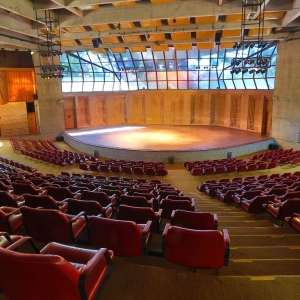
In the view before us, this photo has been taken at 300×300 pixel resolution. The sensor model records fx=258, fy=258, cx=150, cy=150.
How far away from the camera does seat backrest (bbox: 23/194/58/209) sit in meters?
4.56

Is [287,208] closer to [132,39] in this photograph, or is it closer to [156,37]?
[156,37]

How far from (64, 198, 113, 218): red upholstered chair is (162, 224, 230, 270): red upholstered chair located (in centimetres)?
161

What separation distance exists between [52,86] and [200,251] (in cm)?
2421

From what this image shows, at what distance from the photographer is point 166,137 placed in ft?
76.0

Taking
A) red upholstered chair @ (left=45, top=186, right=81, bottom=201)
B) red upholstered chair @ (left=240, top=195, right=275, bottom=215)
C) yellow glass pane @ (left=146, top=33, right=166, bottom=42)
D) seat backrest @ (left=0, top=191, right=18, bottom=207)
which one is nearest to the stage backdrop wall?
yellow glass pane @ (left=146, top=33, right=166, bottom=42)

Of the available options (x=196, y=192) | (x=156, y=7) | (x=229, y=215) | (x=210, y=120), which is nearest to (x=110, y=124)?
(x=210, y=120)

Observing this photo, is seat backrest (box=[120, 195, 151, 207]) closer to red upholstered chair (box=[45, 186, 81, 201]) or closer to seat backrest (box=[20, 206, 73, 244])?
red upholstered chair (box=[45, 186, 81, 201])

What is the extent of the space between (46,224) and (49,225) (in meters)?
0.05

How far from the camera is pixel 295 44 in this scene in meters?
19.2

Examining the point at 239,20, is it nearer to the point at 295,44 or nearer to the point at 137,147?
the point at 295,44

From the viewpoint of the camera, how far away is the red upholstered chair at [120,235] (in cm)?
321

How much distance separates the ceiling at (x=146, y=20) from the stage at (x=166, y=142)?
7.63m

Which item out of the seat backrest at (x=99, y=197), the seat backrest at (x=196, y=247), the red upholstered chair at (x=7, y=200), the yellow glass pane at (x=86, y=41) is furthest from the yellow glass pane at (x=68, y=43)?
the seat backrest at (x=196, y=247)

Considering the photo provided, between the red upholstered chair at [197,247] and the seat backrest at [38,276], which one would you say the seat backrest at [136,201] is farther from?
the seat backrest at [38,276]
